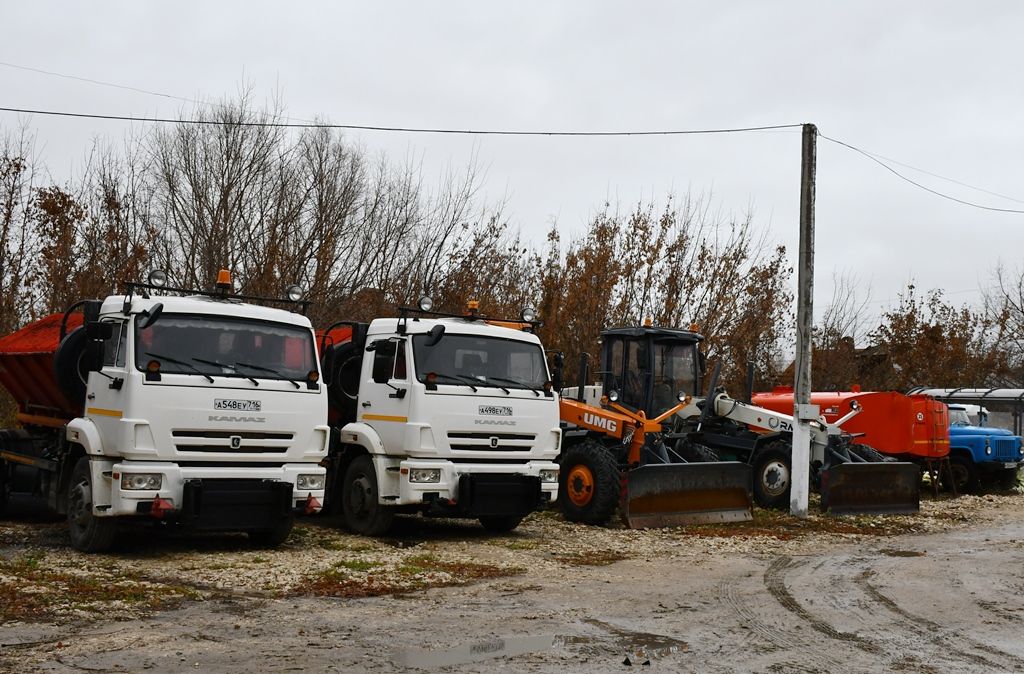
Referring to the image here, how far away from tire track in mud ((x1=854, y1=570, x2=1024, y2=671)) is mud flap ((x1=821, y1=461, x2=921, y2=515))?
643cm

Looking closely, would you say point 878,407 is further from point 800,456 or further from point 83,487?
point 83,487

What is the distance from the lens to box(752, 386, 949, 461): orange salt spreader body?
20.0 metres

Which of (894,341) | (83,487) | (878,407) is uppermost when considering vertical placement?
(894,341)

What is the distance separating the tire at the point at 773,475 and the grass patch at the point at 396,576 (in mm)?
7560

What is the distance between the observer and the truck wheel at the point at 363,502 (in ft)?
41.2

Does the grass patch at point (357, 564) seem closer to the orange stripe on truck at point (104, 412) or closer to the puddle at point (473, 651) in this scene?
the orange stripe on truck at point (104, 412)

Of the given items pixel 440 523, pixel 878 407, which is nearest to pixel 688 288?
pixel 878 407

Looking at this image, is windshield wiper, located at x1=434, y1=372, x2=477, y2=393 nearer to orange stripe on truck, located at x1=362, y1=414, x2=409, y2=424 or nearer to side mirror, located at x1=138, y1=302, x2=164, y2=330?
orange stripe on truck, located at x1=362, y1=414, x2=409, y2=424

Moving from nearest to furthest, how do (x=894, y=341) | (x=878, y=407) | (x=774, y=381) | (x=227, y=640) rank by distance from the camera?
1. (x=227, y=640)
2. (x=878, y=407)
3. (x=774, y=381)
4. (x=894, y=341)

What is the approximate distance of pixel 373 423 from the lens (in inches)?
499

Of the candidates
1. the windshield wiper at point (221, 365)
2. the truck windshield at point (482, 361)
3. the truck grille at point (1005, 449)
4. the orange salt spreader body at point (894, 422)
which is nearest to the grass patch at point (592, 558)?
the truck windshield at point (482, 361)

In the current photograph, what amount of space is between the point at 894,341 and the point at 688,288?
12893mm

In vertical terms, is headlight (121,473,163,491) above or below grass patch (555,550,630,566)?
above

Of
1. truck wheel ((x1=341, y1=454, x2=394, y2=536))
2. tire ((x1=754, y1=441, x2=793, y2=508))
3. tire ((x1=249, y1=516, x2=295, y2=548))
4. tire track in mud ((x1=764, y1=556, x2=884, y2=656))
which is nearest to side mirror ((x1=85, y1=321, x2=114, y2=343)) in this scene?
tire ((x1=249, y1=516, x2=295, y2=548))
